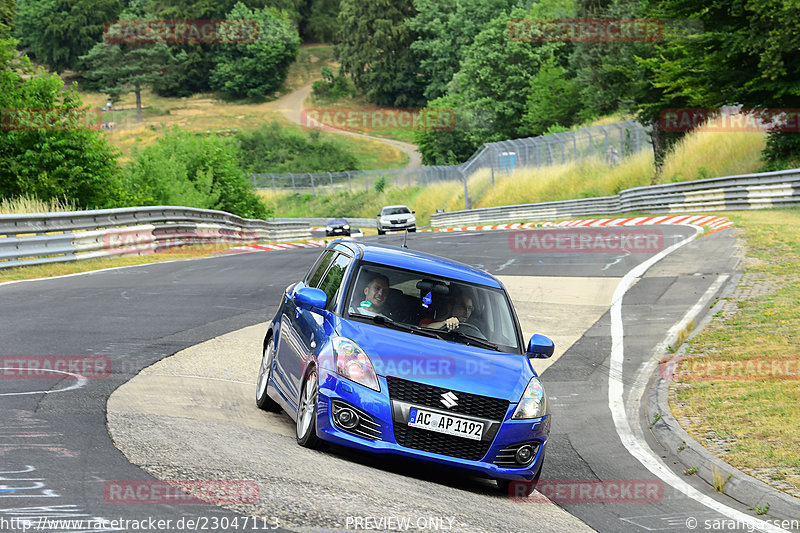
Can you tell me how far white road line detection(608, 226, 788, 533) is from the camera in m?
7.32

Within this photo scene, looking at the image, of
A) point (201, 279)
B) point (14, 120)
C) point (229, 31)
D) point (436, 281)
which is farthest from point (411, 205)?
point (229, 31)

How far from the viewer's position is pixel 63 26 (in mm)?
158000

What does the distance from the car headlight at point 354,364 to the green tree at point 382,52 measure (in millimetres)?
137421

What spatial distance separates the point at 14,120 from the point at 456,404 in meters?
22.7

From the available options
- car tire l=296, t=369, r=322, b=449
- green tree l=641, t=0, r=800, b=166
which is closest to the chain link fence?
green tree l=641, t=0, r=800, b=166

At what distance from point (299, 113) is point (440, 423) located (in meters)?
141

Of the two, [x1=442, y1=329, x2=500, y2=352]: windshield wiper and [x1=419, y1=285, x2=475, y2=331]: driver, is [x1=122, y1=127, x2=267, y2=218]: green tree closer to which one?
[x1=419, y1=285, x2=475, y2=331]: driver

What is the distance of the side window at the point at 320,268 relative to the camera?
9305mm

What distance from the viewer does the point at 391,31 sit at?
144000 mm

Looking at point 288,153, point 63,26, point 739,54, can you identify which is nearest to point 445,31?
point 288,153

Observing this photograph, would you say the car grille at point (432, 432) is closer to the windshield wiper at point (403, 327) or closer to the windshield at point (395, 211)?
the windshield wiper at point (403, 327)

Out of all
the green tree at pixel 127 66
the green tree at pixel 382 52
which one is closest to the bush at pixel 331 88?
the green tree at pixel 382 52

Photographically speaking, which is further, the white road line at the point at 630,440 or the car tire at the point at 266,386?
the car tire at the point at 266,386

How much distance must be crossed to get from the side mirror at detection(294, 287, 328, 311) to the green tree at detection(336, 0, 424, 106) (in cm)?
13648
